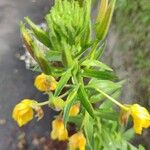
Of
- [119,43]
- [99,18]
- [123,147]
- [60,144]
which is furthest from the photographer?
[60,144]

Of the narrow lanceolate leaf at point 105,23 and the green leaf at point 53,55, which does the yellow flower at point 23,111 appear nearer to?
the green leaf at point 53,55

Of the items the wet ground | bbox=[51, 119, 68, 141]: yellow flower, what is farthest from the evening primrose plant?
the wet ground

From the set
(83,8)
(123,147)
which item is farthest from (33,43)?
(123,147)

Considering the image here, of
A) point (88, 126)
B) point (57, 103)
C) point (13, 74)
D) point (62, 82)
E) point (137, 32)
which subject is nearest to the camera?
point (62, 82)

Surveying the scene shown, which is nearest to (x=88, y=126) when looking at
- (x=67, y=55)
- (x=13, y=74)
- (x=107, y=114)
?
(x=107, y=114)

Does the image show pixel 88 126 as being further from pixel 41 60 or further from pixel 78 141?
pixel 41 60

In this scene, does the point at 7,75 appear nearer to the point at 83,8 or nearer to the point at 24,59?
the point at 24,59
